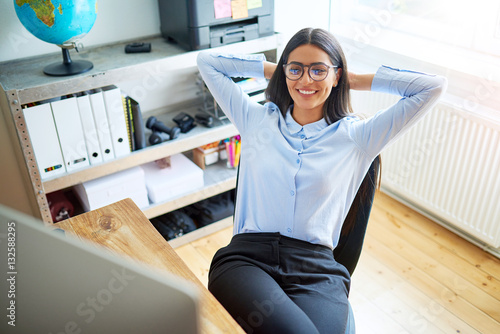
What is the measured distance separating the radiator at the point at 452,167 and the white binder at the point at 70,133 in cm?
141

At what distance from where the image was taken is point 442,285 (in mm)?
2133

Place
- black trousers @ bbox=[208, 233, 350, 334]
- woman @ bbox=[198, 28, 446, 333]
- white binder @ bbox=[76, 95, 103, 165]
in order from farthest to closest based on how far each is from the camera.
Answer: white binder @ bbox=[76, 95, 103, 165] < woman @ bbox=[198, 28, 446, 333] < black trousers @ bbox=[208, 233, 350, 334]

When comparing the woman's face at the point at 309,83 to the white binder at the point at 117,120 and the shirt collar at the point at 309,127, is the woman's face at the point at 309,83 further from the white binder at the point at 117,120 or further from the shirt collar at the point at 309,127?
the white binder at the point at 117,120

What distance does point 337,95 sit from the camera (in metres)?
1.51

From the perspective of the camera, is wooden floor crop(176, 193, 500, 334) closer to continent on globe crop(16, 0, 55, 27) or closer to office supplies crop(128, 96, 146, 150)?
office supplies crop(128, 96, 146, 150)

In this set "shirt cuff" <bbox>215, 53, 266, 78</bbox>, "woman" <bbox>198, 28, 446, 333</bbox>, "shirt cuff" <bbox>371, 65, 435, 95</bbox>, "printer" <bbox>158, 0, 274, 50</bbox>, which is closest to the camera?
"woman" <bbox>198, 28, 446, 333</bbox>

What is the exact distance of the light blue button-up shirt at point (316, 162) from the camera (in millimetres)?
1401

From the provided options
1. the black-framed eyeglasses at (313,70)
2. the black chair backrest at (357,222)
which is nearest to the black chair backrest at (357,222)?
the black chair backrest at (357,222)

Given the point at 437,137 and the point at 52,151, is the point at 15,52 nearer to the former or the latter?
the point at 52,151

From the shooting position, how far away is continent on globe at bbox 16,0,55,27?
1.65 m

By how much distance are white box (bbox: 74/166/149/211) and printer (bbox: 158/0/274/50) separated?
2.16 feet

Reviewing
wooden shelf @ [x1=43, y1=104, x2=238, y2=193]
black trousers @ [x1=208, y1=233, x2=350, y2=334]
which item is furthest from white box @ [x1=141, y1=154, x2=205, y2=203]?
black trousers @ [x1=208, y1=233, x2=350, y2=334]

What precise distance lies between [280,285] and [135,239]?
1.45ft

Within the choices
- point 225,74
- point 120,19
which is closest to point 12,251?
point 225,74
